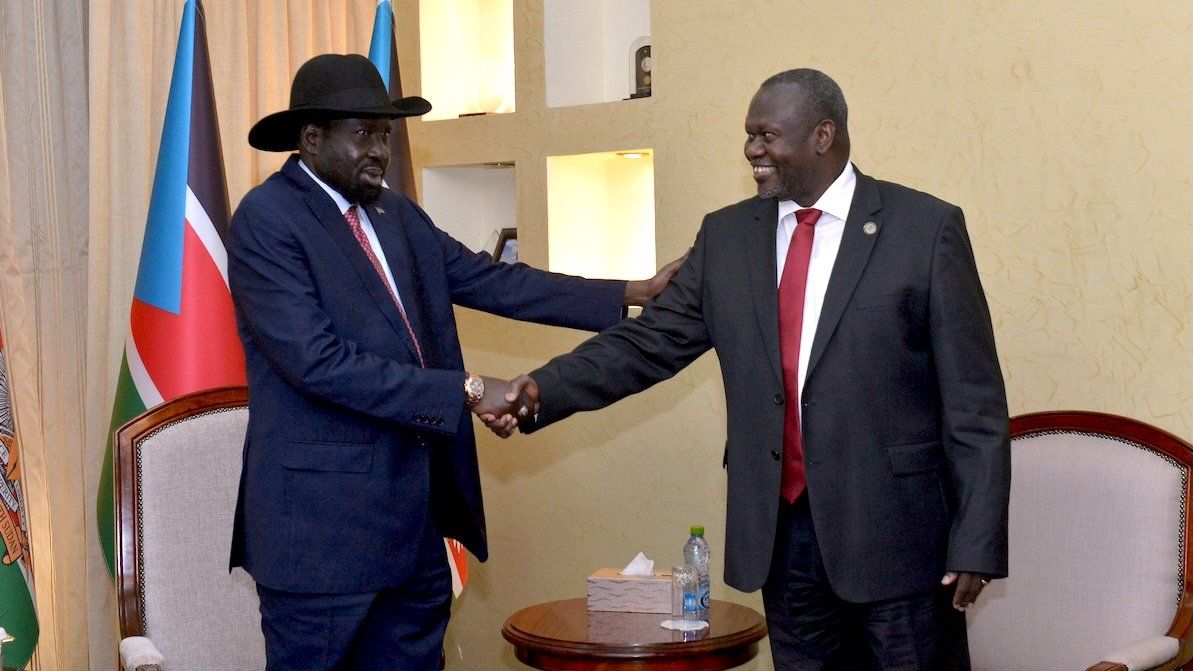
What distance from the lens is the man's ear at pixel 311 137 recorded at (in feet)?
8.98

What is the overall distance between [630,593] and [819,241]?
1162 mm

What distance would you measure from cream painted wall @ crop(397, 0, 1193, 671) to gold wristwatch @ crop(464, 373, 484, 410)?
1.13 m

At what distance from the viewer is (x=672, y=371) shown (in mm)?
2891

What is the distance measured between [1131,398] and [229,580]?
7.34 feet

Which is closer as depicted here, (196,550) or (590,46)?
(196,550)

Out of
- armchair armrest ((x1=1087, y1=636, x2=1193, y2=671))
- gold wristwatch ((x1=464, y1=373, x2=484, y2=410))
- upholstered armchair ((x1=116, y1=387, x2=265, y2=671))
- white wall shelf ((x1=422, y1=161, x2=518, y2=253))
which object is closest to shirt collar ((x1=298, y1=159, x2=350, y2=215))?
gold wristwatch ((x1=464, y1=373, x2=484, y2=410))

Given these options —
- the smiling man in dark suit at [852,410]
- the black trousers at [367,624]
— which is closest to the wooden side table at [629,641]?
the black trousers at [367,624]

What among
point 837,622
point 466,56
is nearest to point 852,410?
point 837,622

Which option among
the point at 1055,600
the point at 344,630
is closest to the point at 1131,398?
the point at 1055,600

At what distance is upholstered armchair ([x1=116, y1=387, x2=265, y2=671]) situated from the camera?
289 cm

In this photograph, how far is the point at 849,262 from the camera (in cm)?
236

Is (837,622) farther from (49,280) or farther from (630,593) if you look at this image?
(49,280)

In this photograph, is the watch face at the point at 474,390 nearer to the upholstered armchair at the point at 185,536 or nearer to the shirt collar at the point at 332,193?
the shirt collar at the point at 332,193

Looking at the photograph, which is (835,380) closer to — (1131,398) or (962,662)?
(962,662)
